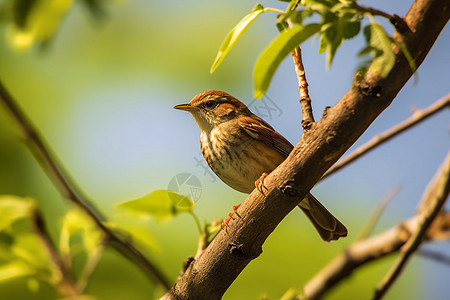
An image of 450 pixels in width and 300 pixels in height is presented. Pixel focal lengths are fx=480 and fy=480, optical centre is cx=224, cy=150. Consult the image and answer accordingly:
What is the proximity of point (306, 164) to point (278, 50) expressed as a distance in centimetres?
62

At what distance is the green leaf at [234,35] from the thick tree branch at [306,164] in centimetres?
53

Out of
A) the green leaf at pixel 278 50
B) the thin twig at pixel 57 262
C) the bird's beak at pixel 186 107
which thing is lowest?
the thin twig at pixel 57 262

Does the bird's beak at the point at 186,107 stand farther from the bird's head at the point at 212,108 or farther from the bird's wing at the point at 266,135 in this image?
the bird's wing at the point at 266,135

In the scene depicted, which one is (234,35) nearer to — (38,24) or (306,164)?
(306,164)

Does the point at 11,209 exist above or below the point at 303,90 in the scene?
below

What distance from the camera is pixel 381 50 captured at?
1.60 metres

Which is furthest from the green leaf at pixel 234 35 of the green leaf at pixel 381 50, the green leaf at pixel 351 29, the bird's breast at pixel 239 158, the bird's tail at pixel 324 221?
the bird's tail at pixel 324 221

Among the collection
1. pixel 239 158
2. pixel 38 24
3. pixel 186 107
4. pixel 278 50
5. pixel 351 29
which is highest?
pixel 351 29

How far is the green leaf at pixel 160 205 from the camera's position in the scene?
9.21ft

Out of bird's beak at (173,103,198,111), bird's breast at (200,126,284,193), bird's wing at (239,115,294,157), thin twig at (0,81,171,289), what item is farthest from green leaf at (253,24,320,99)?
bird's beak at (173,103,198,111)

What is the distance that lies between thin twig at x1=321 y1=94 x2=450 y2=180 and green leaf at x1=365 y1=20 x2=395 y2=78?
1697 mm

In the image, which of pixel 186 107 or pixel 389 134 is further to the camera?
pixel 186 107

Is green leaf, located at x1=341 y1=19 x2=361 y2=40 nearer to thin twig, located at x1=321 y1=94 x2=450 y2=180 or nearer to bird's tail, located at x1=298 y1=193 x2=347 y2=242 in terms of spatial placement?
thin twig, located at x1=321 y1=94 x2=450 y2=180

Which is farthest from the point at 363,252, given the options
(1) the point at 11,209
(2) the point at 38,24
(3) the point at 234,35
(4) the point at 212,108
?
(2) the point at 38,24
